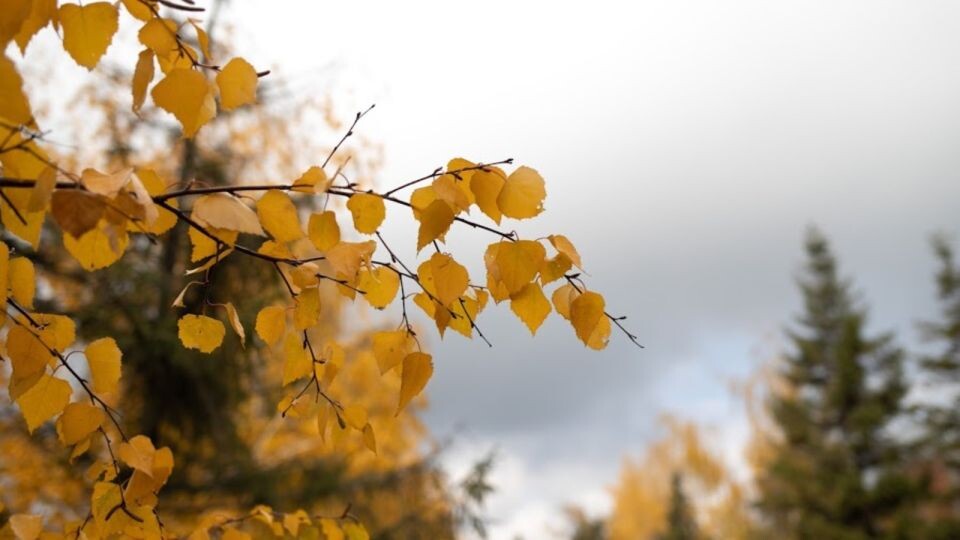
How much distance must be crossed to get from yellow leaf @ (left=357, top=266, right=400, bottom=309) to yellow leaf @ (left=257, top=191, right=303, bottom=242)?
5.3 inches

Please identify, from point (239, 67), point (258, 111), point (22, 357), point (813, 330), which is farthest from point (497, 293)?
point (813, 330)

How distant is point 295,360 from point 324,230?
274 mm

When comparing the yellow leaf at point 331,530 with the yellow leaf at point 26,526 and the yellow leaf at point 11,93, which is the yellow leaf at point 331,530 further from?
the yellow leaf at point 11,93

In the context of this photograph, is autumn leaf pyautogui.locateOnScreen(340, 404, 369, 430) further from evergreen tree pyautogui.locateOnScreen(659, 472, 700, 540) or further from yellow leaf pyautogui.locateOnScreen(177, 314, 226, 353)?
evergreen tree pyautogui.locateOnScreen(659, 472, 700, 540)

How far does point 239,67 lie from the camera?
0.91 meters

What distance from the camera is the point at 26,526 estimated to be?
1016 millimetres

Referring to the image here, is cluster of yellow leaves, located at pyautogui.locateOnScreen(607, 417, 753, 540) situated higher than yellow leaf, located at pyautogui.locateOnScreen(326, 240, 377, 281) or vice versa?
cluster of yellow leaves, located at pyautogui.locateOnScreen(607, 417, 753, 540)

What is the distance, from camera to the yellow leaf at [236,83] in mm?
906

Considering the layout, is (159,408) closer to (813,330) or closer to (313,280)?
(313,280)

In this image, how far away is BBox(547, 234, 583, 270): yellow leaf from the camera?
0.96 meters

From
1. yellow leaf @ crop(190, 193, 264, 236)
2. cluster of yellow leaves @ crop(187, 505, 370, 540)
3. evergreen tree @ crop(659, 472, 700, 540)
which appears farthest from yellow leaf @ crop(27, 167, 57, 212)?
evergreen tree @ crop(659, 472, 700, 540)

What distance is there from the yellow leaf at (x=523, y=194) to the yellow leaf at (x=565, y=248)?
0.17 feet

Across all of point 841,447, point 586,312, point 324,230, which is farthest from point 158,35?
point 841,447

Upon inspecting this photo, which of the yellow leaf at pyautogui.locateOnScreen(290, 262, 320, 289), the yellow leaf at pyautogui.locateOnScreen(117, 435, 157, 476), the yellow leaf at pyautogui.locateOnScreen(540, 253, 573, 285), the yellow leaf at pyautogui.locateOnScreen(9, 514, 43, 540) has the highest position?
the yellow leaf at pyautogui.locateOnScreen(540, 253, 573, 285)
